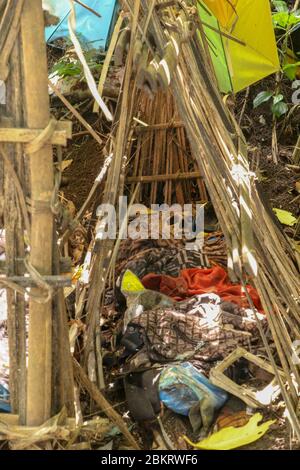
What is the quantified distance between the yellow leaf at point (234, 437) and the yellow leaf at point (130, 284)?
958mm

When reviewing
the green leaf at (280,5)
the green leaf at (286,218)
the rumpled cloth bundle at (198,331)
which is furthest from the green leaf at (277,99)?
the rumpled cloth bundle at (198,331)

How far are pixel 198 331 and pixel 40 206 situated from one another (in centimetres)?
117

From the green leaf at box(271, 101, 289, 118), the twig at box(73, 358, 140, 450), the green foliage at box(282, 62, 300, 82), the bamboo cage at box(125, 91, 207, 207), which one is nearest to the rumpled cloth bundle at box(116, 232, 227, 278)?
the bamboo cage at box(125, 91, 207, 207)

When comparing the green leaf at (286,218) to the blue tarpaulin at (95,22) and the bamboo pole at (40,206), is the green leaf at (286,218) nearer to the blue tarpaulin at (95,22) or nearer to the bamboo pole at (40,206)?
the blue tarpaulin at (95,22)

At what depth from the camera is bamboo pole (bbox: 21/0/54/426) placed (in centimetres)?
181

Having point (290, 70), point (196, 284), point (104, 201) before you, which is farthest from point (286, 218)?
point (104, 201)

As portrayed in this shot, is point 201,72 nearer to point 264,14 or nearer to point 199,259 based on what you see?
point 199,259

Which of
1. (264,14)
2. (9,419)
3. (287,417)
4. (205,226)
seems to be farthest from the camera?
(264,14)

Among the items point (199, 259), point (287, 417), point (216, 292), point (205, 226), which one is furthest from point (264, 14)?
point (287, 417)

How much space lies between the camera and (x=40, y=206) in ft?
6.24

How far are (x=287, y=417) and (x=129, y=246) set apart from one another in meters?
1.58

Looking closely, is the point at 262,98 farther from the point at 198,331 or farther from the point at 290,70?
the point at 198,331
